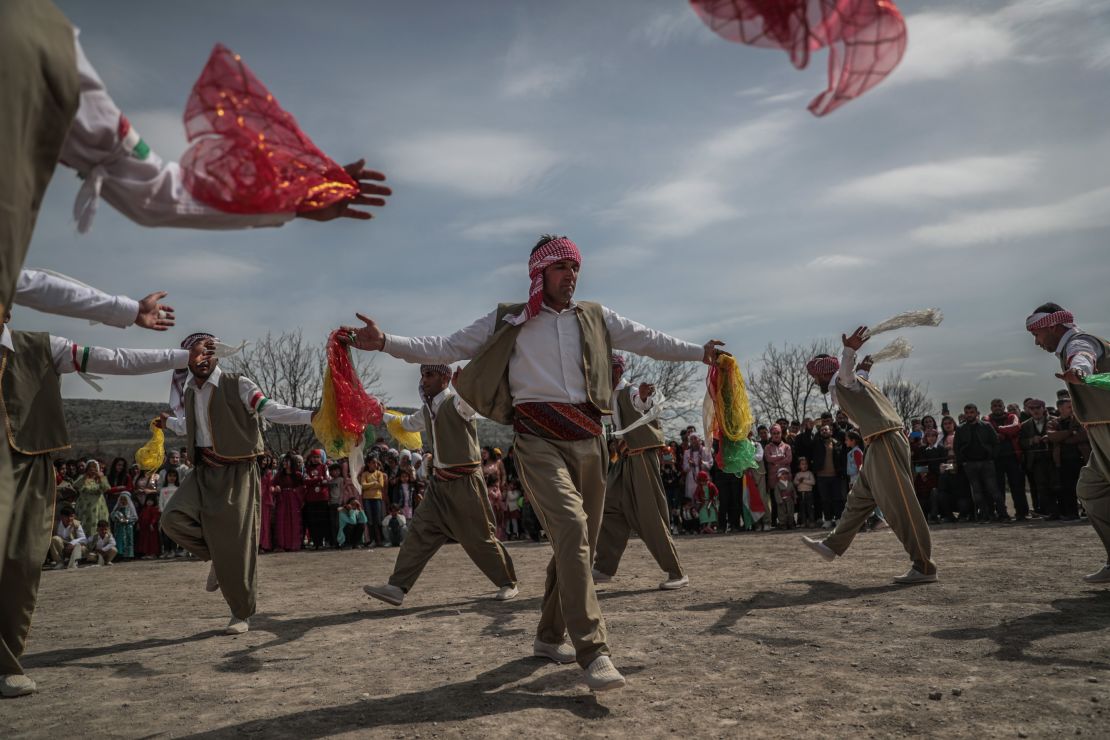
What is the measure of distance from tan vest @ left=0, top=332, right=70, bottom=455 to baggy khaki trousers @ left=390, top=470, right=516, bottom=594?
3.21m

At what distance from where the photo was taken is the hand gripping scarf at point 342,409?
6.42m

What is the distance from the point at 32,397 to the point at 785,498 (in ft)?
45.1

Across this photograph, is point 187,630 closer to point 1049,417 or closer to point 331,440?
point 331,440

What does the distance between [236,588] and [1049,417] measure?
1319 cm

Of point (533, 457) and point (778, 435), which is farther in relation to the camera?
point (778, 435)

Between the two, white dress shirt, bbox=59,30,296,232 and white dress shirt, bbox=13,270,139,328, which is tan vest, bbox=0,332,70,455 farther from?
white dress shirt, bbox=59,30,296,232

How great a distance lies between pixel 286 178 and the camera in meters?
3.16

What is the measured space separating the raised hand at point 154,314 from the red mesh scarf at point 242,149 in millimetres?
1270

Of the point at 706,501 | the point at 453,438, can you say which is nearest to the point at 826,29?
the point at 453,438

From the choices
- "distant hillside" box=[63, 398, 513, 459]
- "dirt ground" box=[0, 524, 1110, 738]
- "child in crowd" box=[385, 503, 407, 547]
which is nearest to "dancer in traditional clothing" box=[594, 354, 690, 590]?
"dirt ground" box=[0, 524, 1110, 738]

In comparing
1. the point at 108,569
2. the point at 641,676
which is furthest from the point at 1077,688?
the point at 108,569

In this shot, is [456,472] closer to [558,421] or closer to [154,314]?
[558,421]

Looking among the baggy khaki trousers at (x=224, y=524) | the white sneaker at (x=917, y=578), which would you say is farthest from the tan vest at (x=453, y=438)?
the white sneaker at (x=917, y=578)

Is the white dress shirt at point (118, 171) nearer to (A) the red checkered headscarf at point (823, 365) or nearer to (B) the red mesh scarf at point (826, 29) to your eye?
(B) the red mesh scarf at point (826, 29)
